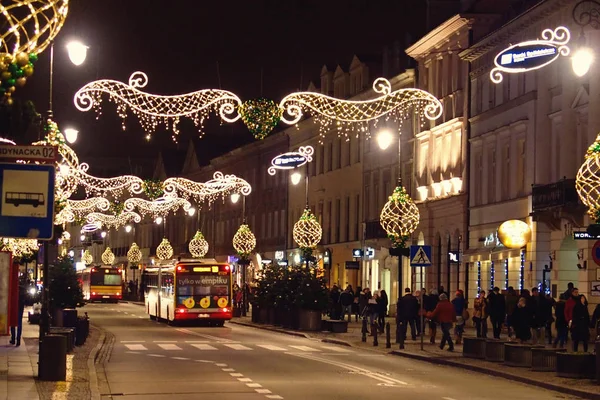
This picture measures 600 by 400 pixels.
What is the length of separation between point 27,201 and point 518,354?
48.4 feet

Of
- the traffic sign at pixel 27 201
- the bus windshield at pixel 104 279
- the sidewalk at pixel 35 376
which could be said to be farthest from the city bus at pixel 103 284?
the traffic sign at pixel 27 201

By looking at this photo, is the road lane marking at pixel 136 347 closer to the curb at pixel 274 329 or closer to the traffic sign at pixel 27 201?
the curb at pixel 274 329

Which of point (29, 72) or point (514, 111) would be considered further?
point (514, 111)


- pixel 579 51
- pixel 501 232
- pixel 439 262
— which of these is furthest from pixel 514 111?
pixel 579 51

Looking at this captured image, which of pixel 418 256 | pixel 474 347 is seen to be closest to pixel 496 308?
pixel 418 256

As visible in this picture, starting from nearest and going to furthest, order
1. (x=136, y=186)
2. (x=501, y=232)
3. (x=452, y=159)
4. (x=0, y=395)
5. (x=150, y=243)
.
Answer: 1. (x=0, y=395)
2. (x=501, y=232)
3. (x=136, y=186)
4. (x=452, y=159)
5. (x=150, y=243)

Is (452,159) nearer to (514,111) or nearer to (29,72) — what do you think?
(514,111)

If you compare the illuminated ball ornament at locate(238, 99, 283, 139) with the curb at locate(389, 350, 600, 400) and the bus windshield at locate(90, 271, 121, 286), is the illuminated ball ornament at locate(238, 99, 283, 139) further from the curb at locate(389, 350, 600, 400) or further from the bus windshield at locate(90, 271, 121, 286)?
the bus windshield at locate(90, 271, 121, 286)

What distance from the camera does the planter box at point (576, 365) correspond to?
26.2m

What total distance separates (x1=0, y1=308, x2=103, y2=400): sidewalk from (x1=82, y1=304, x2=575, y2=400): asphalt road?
0.45 metres

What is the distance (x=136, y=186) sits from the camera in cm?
5653

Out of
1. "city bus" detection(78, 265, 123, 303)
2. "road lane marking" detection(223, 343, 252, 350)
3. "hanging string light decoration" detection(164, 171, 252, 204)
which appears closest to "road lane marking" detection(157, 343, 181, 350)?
"road lane marking" detection(223, 343, 252, 350)

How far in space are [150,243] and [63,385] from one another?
4967 inches

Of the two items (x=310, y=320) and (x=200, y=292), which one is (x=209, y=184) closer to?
(x=200, y=292)
